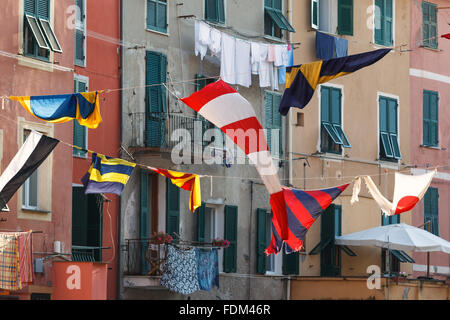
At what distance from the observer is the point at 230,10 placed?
122 ft

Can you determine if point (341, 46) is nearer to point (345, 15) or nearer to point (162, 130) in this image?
point (345, 15)

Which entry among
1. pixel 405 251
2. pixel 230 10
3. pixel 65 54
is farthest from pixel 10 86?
pixel 405 251

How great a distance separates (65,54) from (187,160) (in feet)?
18.6

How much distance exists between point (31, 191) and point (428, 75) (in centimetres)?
1671

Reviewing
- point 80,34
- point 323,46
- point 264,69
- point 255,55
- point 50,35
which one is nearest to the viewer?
point 50,35

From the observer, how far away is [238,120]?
2553 cm

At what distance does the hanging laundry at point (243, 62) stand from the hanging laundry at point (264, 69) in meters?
0.46

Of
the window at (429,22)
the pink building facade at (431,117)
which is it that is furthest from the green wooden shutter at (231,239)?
the window at (429,22)

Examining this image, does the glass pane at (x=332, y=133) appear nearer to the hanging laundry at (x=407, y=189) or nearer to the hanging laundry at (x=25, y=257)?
the hanging laundry at (x=407, y=189)

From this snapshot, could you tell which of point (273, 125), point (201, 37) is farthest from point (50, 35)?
point (273, 125)

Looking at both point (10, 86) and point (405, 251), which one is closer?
point (10, 86)
